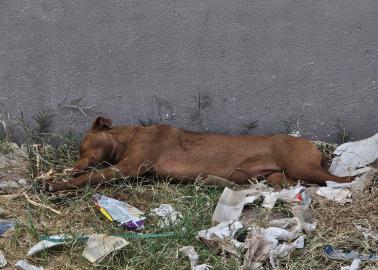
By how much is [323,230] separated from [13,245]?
86.5 inches

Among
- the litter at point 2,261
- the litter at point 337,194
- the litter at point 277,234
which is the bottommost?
the litter at point 2,261

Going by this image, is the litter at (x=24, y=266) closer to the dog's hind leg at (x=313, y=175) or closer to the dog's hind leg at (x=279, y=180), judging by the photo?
the dog's hind leg at (x=279, y=180)

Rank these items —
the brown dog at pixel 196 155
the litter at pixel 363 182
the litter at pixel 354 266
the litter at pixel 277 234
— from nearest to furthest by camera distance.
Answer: the litter at pixel 354 266, the litter at pixel 277 234, the litter at pixel 363 182, the brown dog at pixel 196 155

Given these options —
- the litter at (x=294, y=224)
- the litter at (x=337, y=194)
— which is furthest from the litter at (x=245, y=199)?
the litter at (x=294, y=224)

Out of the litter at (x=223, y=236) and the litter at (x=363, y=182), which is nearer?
the litter at (x=223, y=236)

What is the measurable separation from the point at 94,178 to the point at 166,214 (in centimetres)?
93

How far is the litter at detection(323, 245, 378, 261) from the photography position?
4860 millimetres

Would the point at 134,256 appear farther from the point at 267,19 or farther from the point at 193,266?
the point at 267,19

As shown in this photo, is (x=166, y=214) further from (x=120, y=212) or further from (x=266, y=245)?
(x=266, y=245)

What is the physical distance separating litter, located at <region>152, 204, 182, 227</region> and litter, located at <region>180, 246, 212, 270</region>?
0.40 meters

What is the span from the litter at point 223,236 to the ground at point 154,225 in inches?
2.2

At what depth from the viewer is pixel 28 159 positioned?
668 cm

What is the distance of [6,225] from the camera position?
5.47 m

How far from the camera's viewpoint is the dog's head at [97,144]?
648 centimetres
